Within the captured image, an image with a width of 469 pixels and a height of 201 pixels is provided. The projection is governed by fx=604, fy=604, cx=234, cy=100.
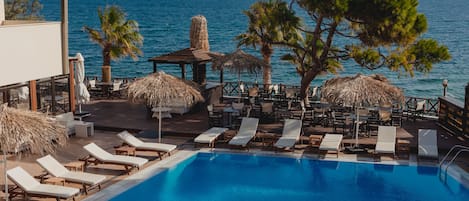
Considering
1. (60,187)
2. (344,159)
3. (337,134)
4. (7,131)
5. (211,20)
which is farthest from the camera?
(211,20)

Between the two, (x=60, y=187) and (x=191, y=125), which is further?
(x=191, y=125)

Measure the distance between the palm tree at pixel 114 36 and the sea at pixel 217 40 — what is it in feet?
9.99

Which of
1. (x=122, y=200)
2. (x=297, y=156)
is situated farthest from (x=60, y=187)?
(x=297, y=156)

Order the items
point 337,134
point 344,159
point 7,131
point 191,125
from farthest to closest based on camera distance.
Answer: point 191,125 → point 337,134 → point 344,159 → point 7,131

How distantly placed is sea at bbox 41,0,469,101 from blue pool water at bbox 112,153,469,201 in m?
6.51

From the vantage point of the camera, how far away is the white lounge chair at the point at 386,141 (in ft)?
50.1

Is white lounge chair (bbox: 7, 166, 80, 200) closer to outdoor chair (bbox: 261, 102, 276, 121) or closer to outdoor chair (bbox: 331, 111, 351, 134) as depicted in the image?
outdoor chair (bbox: 261, 102, 276, 121)

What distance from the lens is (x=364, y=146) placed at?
16.4m

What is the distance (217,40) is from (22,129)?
68751mm

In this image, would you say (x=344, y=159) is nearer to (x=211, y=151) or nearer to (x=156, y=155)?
(x=211, y=151)

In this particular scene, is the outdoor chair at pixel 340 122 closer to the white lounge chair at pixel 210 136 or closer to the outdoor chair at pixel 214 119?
the white lounge chair at pixel 210 136

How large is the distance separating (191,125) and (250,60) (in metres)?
2.97

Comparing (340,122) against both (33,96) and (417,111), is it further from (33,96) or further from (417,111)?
(33,96)

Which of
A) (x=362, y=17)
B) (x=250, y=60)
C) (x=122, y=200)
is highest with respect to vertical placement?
(x=362, y=17)
